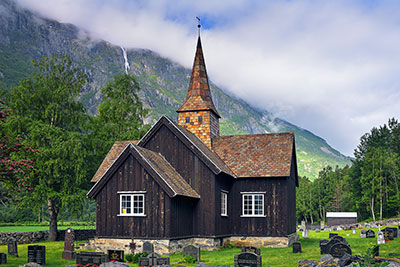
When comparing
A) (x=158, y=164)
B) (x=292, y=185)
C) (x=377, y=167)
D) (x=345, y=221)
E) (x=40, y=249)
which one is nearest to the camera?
(x=40, y=249)

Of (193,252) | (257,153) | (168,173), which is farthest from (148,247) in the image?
(257,153)

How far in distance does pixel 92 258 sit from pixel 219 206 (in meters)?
10.6

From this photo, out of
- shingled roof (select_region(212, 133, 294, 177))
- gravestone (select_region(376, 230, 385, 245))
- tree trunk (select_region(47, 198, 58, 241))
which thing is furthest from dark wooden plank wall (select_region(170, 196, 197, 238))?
tree trunk (select_region(47, 198, 58, 241))

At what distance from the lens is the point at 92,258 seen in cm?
1652

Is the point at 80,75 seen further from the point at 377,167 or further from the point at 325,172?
the point at 325,172

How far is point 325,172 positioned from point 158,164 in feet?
280

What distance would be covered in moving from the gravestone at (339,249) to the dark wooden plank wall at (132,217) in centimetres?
821

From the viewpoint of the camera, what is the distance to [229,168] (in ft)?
92.4

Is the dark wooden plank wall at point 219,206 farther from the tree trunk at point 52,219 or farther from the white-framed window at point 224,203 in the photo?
the tree trunk at point 52,219

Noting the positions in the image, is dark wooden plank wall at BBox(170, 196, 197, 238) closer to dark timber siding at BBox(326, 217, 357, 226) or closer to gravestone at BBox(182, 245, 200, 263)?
gravestone at BBox(182, 245, 200, 263)

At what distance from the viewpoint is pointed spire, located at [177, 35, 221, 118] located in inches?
1189

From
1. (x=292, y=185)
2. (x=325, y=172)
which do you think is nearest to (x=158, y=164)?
(x=292, y=185)

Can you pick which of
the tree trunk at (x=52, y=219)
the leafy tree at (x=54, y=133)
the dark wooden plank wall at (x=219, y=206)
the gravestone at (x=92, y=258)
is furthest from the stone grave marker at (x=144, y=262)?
the tree trunk at (x=52, y=219)

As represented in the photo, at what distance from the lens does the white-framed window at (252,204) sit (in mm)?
27312
